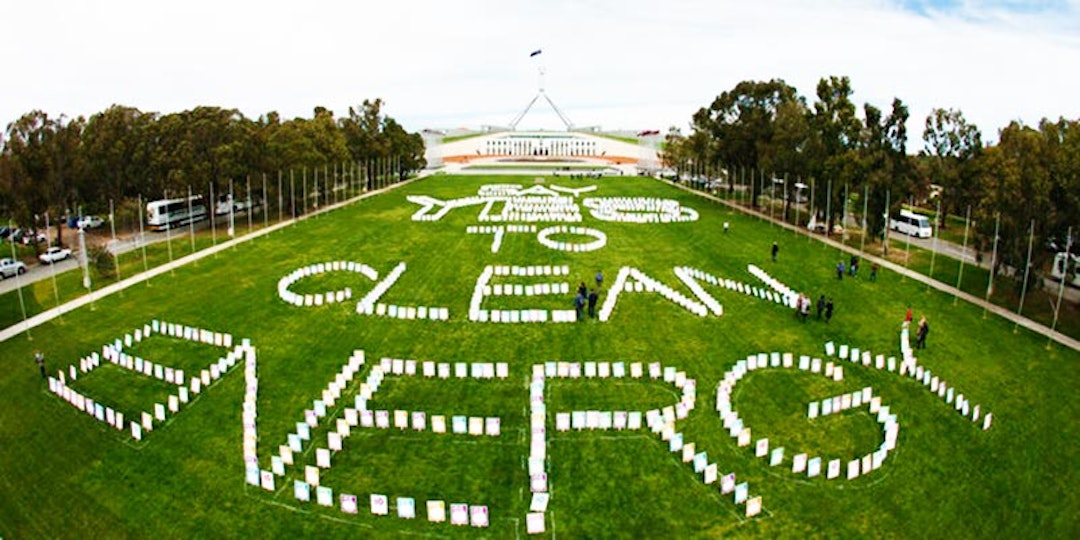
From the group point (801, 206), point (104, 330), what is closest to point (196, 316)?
point (104, 330)

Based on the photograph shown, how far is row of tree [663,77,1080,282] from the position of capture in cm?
3203

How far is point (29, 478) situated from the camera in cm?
1836

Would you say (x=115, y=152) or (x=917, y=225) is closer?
(x=917, y=225)

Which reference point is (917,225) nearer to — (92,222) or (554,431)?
(554,431)

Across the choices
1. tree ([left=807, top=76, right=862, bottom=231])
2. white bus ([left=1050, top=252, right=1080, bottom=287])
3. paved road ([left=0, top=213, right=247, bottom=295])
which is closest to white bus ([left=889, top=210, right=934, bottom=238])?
tree ([left=807, top=76, right=862, bottom=231])

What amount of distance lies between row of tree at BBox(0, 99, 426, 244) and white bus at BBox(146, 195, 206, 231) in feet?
4.80

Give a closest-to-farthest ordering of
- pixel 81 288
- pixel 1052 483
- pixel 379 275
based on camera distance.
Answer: pixel 1052 483
pixel 81 288
pixel 379 275

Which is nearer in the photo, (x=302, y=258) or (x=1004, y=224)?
(x=1004, y=224)

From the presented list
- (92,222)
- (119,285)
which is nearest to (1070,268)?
(119,285)

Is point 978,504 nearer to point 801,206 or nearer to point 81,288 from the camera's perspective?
point 81,288

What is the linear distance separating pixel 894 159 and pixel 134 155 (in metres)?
55.4

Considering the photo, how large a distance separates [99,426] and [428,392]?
9348 mm

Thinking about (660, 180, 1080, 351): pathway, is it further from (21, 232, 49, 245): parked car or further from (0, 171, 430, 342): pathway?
(21, 232, 49, 245): parked car

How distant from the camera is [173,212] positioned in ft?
196
